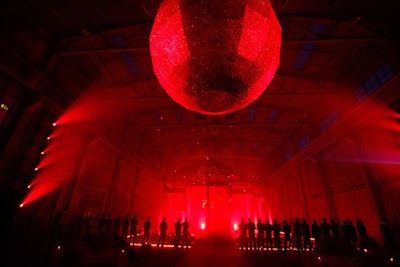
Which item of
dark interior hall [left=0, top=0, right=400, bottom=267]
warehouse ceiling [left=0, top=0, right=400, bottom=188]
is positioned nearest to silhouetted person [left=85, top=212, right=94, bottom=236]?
dark interior hall [left=0, top=0, right=400, bottom=267]

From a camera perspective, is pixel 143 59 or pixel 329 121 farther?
pixel 329 121

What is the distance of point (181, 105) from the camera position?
7.42m

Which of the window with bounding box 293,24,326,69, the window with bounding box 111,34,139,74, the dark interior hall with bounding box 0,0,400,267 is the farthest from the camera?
the window with bounding box 111,34,139,74

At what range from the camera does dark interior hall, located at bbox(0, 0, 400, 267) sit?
155cm

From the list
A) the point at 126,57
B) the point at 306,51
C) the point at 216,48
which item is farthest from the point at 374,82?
the point at 126,57

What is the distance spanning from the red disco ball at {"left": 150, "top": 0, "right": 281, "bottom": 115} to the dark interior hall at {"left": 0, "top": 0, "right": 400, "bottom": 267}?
10 millimetres

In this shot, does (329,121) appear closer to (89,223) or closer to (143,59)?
(143,59)

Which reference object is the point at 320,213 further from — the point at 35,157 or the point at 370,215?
the point at 35,157

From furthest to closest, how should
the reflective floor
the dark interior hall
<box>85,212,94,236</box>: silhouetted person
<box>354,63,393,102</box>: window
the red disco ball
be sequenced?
<box>85,212,94,236</box>: silhouetted person < <box>354,63,393,102</box>: window < the reflective floor < the dark interior hall < the red disco ball

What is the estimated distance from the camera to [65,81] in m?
7.46

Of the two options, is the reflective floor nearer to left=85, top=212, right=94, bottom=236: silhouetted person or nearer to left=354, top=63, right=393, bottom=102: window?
left=85, top=212, right=94, bottom=236: silhouetted person

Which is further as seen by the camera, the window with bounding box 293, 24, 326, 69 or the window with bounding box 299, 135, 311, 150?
the window with bounding box 299, 135, 311, 150

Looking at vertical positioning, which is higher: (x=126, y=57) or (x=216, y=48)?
(x=126, y=57)

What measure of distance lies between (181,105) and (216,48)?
6098 mm
